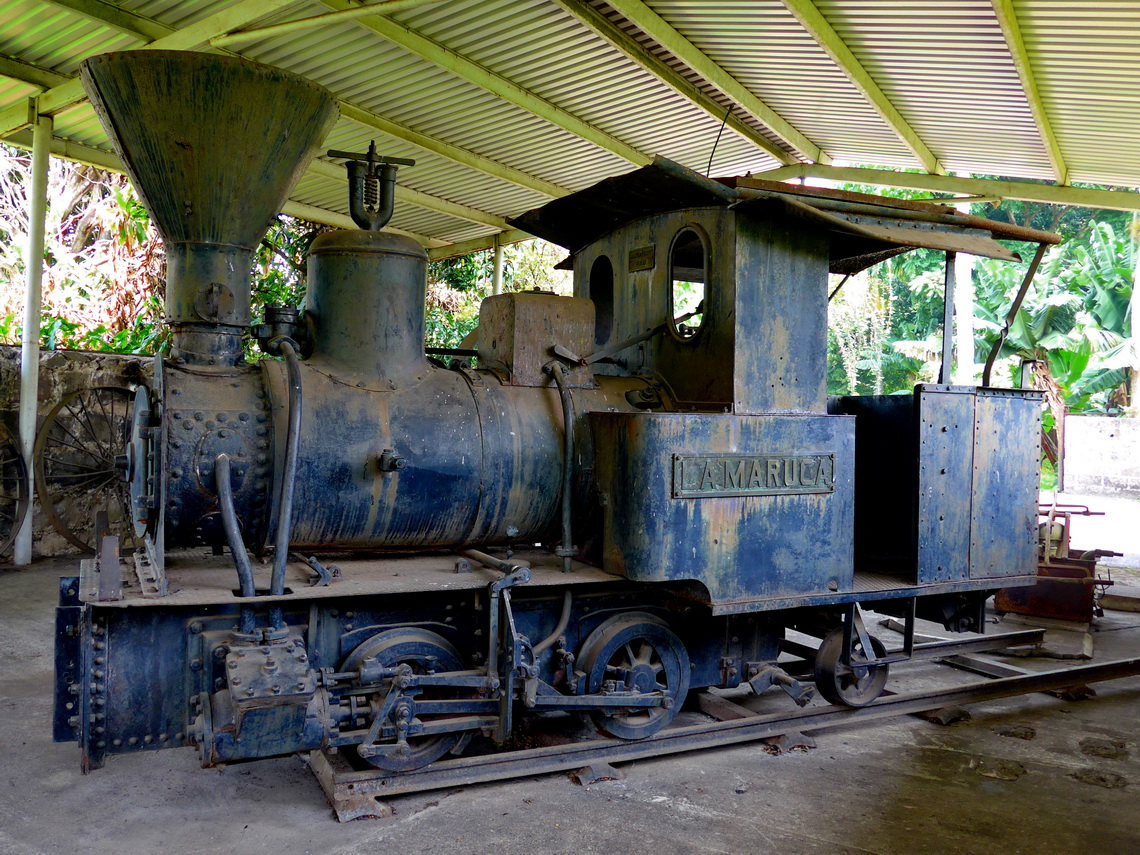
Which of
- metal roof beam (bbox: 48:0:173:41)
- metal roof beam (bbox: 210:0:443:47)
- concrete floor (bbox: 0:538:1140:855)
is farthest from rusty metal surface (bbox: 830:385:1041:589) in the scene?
metal roof beam (bbox: 48:0:173:41)

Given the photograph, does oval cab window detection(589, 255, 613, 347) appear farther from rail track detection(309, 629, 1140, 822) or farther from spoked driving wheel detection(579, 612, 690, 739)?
rail track detection(309, 629, 1140, 822)

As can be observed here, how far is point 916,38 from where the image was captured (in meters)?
6.32

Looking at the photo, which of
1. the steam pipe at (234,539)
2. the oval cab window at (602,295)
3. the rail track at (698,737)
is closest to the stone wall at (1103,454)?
the rail track at (698,737)

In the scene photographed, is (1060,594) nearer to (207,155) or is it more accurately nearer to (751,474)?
(751,474)

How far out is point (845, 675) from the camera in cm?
483

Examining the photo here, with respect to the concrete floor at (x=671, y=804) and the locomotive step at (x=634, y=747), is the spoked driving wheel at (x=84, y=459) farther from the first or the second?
the locomotive step at (x=634, y=747)

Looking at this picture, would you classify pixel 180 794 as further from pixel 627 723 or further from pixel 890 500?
pixel 890 500

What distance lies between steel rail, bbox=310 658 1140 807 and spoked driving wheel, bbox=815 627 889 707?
0.07 m

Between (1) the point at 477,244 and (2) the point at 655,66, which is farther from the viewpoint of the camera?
(1) the point at 477,244

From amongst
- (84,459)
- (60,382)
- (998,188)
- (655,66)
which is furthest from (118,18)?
(998,188)

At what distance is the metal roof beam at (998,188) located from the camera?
813 cm

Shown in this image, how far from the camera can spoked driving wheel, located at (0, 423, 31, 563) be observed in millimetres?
8055

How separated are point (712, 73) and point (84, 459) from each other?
6.65 meters

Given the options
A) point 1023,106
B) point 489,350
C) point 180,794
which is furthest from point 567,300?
point 1023,106
